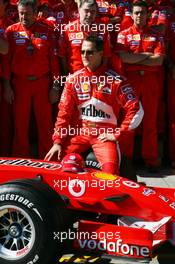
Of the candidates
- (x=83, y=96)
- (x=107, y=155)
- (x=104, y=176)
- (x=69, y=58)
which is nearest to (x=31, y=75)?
(x=69, y=58)

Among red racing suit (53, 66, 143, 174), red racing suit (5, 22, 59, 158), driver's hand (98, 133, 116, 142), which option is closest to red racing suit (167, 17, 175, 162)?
red racing suit (5, 22, 59, 158)

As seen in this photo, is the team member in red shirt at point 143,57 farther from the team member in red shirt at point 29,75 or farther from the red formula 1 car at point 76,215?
the red formula 1 car at point 76,215

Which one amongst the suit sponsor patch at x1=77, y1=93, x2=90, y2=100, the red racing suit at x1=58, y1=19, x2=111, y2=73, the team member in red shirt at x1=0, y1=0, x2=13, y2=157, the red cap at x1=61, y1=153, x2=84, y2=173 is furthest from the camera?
the team member in red shirt at x1=0, y1=0, x2=13, y2=157

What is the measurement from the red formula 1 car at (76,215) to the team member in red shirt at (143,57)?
267 centimetres

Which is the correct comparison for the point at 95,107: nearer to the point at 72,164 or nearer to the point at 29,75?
the point at 72,164

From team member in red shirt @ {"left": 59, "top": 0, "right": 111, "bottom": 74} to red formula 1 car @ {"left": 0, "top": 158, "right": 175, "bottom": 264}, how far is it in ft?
8.03

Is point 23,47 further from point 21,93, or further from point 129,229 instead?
point 129,229

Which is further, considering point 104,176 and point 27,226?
point 104,176

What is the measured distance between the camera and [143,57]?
721cm

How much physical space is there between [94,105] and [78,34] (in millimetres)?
1518

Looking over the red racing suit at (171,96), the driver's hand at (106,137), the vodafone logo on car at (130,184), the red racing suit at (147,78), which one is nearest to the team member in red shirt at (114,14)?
the red racing suit at (147,78)

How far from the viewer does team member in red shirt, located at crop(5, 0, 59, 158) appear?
7059mm

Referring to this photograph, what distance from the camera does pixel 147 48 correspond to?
7293 mm

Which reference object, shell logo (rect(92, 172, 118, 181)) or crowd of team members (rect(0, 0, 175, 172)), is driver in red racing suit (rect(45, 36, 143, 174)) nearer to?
shell logo (rect(92, 172, 118, 181))
